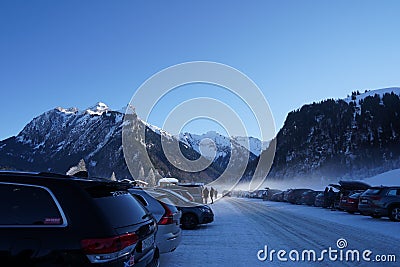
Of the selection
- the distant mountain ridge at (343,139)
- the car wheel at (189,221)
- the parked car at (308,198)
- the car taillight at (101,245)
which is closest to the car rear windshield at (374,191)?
the car wheel at (189,221)

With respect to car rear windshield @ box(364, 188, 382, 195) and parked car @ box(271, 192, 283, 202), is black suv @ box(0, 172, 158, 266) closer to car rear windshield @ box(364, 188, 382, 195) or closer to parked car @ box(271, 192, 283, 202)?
car rear windshield @ box(364, 188, 382, 195)

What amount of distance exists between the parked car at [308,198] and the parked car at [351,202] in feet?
28.9

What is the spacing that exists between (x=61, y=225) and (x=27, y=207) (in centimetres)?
42

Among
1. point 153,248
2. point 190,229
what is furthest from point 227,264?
point 190,229

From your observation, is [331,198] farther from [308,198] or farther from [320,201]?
[308,198]

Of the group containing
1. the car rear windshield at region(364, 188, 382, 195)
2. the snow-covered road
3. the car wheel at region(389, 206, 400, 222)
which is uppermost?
the car rear windshield at region(364, 188, 382, 195)

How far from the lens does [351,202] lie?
20.7 meters

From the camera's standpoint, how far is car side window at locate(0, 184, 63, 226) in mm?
3711

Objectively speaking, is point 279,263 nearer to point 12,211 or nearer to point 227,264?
point 227,264

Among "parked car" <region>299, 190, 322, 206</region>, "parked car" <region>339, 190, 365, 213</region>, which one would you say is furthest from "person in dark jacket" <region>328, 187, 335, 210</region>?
"parked car" <region>299, 190, 322, 206</region>

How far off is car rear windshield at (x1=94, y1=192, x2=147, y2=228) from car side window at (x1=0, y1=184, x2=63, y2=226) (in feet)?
1.43

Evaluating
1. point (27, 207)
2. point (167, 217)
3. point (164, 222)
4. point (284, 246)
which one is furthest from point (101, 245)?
point (284, 246)

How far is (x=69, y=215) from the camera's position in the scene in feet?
12.2

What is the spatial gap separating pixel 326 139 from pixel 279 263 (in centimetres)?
10816
